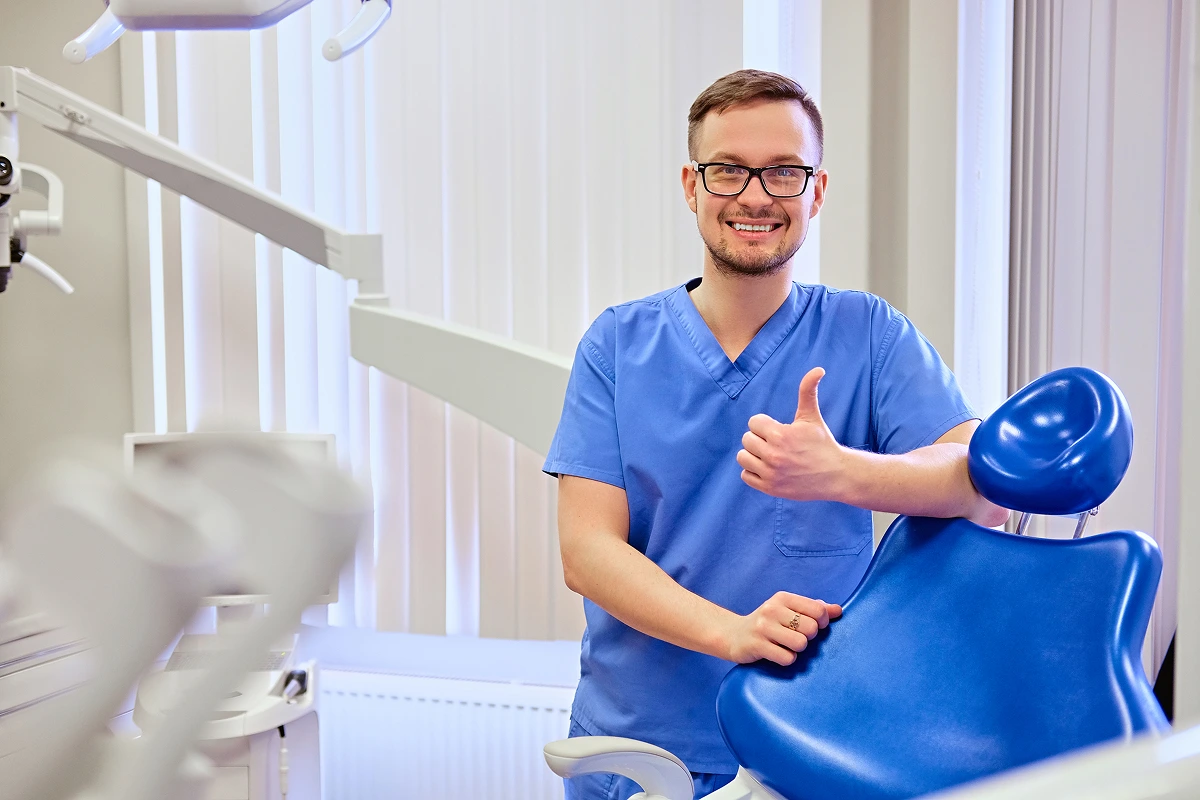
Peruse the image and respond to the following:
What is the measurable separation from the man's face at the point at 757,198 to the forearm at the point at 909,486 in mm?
300

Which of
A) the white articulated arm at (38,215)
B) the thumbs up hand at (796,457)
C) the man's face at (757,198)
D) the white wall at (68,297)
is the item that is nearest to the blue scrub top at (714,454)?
the man's face at (757,198)

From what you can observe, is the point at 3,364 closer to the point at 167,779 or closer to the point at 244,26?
the point at 244,26

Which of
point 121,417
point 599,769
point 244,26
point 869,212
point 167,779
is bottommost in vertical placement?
point 599,769

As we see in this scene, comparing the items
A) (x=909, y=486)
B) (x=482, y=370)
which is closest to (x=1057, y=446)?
(x=909, y=486)

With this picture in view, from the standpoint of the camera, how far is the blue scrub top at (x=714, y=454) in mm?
1170

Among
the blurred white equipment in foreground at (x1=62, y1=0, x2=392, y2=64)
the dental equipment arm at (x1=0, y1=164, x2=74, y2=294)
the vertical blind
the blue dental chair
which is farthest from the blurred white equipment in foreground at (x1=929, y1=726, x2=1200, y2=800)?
the dental equipment arm at (x1=0, y1=164, x2=74, y2=294)

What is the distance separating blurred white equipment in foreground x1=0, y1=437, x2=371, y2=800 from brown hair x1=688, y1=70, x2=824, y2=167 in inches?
37.3

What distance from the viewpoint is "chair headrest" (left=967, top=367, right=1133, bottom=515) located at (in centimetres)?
88

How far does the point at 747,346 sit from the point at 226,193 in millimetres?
912

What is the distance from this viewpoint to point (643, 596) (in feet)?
3.49

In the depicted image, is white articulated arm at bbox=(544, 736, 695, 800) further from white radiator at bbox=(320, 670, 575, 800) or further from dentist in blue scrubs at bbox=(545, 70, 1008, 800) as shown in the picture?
white radiator at bbox=(320, 670, 575, 800)

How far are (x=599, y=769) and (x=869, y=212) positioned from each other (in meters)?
1.47

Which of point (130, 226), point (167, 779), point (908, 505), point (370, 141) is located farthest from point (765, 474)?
point (130, 226)

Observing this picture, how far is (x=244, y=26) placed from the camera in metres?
1.16
